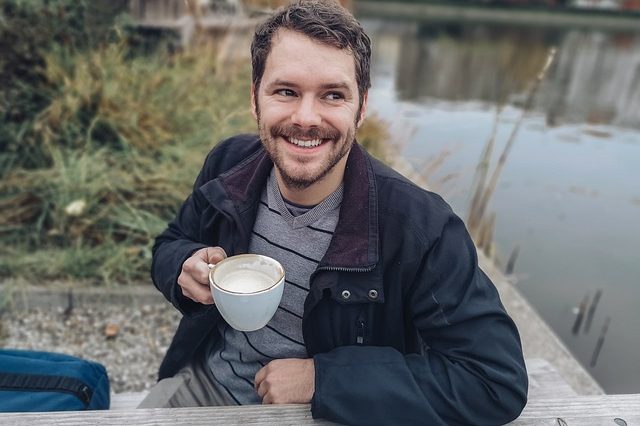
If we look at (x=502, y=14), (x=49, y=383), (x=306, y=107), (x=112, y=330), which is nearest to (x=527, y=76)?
(x=112, y=330)

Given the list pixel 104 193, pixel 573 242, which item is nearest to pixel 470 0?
pixel 573 242

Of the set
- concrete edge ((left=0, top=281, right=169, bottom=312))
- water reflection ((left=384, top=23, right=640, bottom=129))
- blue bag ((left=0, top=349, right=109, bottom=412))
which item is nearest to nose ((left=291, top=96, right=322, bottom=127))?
blue bag ((left=0, top=349, right=109, bottom=412))

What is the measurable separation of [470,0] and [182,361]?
4436 cm

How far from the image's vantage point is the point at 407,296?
139 cm

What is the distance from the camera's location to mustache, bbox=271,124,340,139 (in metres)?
1.36

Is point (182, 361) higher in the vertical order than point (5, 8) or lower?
lower

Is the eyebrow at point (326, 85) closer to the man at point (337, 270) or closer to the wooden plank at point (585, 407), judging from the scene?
the man at point (337, 270)

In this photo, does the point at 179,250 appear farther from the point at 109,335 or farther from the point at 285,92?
the point at 109,335

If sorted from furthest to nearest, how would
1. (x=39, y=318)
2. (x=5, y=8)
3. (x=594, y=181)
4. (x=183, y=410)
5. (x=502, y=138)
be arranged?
1. (x=502, y=138)
2. (x=594, y=181)
3. (x=5, y=8)
4. (x=39, y=318)
5. (x=183, y=410)

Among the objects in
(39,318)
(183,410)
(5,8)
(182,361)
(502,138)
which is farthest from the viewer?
(502,138)

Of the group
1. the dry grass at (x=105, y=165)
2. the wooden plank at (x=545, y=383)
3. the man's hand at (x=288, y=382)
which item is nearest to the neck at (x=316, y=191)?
the man's hand at (x=288, y=382)

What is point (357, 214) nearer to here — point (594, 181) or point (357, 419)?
point (357, 419)

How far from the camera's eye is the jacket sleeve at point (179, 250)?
1.51m

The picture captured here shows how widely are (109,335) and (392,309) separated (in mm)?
2106
